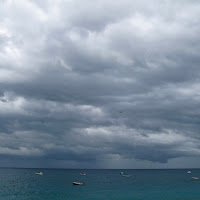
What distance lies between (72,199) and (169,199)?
39.0 m

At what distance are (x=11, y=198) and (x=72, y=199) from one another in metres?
25.6

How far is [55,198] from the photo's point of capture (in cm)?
10181

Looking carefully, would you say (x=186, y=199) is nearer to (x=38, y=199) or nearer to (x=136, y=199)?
(x=136, y=199)

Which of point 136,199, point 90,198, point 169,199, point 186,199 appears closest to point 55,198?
point 90,198

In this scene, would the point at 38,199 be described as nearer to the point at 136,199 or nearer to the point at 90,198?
the point at 90,198

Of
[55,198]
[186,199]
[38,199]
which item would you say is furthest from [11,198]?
[186,199]

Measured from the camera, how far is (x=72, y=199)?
98875mm

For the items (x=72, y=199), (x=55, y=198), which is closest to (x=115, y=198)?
(x=72, y=199)

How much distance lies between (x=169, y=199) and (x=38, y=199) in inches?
2078

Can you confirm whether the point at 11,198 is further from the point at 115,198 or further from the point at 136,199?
the point at 136,199

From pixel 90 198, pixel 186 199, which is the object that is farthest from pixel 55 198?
pixel 186 199

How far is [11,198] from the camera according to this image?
334 ft

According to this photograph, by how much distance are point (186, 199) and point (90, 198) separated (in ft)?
127

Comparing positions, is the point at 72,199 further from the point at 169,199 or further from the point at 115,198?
the point at 169,199
